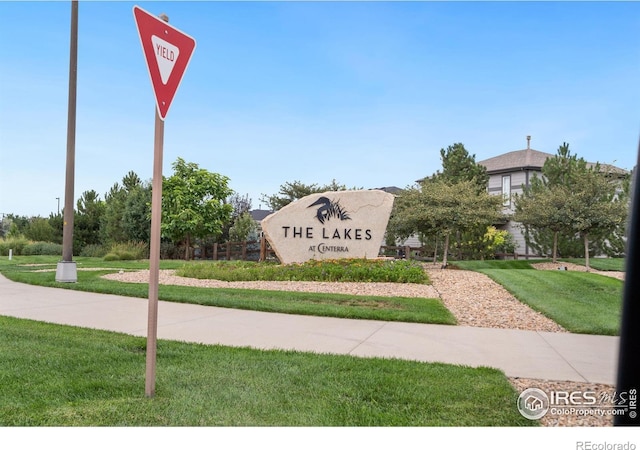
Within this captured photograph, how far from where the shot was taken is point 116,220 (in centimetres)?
3023

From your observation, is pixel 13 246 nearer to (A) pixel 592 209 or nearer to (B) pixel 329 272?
(B) pixel 329 272

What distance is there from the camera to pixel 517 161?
114ft

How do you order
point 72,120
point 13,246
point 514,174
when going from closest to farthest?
point 72,120 → point 13,246 → point 514,174

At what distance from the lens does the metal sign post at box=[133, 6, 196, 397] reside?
3.57 metres

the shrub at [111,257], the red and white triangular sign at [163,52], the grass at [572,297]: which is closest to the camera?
the red and white triangular sign at [163,52]

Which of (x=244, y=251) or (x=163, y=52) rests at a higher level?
(x=163, y=52)

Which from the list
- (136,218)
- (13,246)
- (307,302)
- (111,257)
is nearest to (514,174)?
(136,218)

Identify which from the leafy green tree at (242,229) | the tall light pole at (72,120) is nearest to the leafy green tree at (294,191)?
the leafy green tree at (242,229)

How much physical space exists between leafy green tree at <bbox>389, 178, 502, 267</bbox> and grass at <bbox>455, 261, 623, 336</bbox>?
11.8ft

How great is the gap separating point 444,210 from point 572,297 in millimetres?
7501

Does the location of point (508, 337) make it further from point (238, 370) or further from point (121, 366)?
point (121, 366)

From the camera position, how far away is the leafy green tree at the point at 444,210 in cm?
1780

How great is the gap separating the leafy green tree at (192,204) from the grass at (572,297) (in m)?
18.5

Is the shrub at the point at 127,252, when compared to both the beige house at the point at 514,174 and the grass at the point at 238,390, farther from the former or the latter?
the beige house at the point at 514,174
